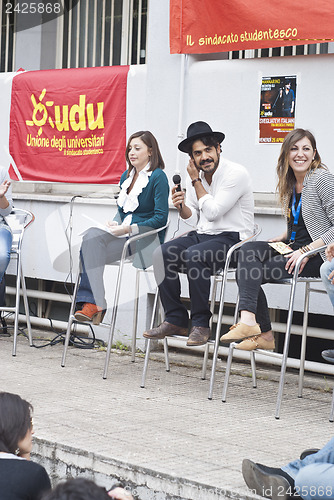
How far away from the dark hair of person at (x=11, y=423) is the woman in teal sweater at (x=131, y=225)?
9.23 ft

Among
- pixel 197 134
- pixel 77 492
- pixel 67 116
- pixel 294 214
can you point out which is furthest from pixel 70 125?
pixel 77 492

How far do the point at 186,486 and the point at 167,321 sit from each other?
2.00m

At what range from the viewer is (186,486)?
348 centimetres

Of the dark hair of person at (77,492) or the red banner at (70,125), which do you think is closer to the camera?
the dark hair of person at (77,492)

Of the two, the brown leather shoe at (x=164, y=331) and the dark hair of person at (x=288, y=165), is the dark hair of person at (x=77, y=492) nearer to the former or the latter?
the brown leather shoe at (x=164, y=331)

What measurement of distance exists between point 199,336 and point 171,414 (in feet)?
2.07

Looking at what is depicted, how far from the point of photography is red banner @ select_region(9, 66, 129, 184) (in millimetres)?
7281

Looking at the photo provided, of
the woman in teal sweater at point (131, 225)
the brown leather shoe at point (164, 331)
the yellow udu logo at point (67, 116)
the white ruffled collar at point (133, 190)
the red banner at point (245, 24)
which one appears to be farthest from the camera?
the yellow udu logo at point (67, 116)

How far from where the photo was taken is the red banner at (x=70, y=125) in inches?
287

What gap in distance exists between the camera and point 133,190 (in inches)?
239

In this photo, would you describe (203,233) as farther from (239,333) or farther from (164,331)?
(239,333)

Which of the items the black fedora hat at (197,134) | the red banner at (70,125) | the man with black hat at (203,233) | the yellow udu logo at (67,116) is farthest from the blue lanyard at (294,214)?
the yellow udu logo at (67,116)

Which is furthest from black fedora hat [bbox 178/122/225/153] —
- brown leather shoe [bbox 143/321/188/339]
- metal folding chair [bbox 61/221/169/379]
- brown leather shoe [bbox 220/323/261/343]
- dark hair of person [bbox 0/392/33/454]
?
dark hair of person [bbox 0/392/33/454]

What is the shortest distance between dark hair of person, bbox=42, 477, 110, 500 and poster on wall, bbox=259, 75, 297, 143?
4.39m
